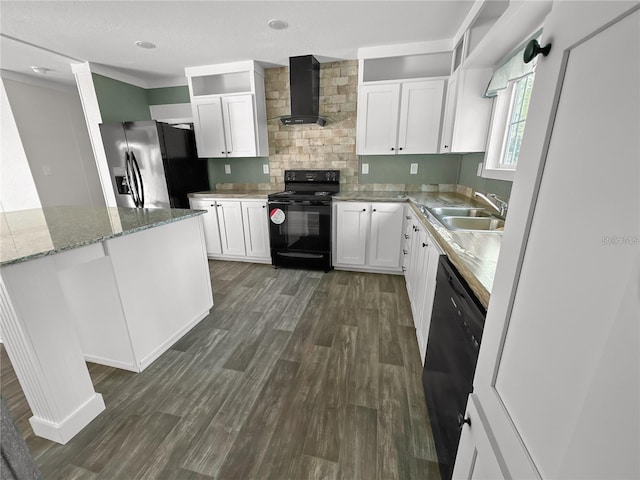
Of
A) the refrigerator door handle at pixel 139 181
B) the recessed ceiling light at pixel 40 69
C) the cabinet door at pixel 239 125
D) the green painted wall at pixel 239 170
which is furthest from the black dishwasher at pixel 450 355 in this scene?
the recessed ceiling light at pixel 40 69

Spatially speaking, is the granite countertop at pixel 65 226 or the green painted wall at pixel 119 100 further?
the green painted wall at pixel 119 100

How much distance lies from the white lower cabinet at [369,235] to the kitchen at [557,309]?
91.4 inches

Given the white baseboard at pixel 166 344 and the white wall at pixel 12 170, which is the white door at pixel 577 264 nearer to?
the white baseboard at pixel 166 344

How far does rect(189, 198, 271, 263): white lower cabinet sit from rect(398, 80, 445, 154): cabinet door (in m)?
1.82

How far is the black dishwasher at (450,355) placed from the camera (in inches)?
33.4

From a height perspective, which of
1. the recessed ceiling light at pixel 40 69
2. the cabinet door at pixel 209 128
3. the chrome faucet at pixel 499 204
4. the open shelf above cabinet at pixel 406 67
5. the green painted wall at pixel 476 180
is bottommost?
the chrome faucet at pixel 499 204

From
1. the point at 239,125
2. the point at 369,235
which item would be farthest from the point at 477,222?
the point at 239,125

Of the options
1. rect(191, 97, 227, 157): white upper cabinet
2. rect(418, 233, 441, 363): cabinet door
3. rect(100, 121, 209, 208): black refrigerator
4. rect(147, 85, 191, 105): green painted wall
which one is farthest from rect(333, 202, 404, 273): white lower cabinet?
rect(147, 85, 191, 105): green painted wall

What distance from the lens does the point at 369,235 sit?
3.03 m

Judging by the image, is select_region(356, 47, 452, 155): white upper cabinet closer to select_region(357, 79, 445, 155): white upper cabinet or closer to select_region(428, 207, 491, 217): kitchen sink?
select_region(357, 79, 445, 155): white upper cabinet

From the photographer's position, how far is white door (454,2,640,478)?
1.04 ft

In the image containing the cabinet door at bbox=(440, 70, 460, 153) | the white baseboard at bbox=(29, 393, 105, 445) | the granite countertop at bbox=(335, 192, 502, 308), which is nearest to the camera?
the granite countertop at bbox=(335, 192, 502, 308)

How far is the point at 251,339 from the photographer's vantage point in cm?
204

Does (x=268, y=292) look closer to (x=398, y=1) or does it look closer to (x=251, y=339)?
(x=251, y=339)
